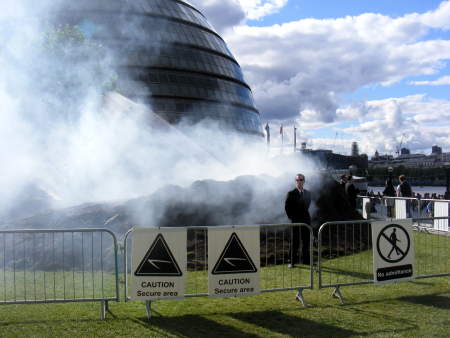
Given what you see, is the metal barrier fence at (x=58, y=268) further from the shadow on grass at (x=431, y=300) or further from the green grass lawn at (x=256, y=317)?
the shadow on grass at (x=431, y=300)

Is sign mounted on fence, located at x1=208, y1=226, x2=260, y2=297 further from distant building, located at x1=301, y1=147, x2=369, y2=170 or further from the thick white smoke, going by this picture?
distant building, located at x1=301, y1=147, x2=369, y2=170

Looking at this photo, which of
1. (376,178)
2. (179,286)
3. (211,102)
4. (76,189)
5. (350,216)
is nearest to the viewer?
(179,286)

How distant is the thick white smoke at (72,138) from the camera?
1466 cm

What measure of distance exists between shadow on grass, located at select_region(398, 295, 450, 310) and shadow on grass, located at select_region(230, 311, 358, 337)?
1.67 m

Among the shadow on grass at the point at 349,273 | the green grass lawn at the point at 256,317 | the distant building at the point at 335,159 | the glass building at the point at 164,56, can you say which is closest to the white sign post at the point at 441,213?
the shadow on grass at the point at 349,273

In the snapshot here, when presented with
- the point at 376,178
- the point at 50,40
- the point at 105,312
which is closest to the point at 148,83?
the point at 50,40

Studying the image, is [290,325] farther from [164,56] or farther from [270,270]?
[164,56]

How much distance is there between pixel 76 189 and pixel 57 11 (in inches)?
686

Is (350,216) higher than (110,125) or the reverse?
the reverse

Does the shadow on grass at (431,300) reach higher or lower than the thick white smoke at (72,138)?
lower

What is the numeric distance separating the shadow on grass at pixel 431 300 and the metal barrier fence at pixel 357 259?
377 millimetres

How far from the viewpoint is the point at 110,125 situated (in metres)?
16.7

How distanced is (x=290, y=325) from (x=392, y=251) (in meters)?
2.07

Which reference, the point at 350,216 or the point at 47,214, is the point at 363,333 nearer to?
the point at 350,216
